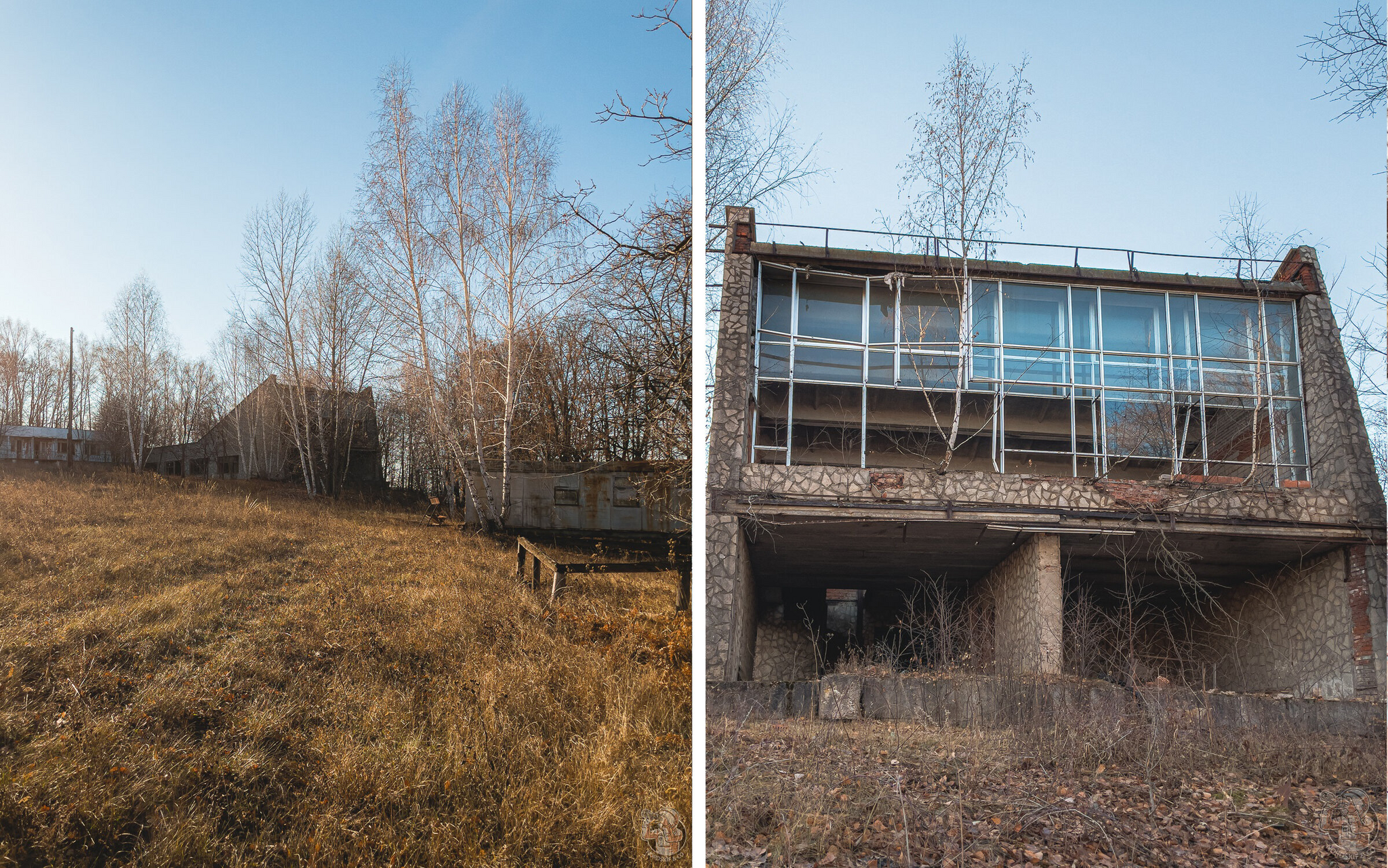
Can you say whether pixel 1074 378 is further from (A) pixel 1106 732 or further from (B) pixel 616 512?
(B) pixel 616 512

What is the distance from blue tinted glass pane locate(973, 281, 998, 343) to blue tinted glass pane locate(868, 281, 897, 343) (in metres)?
0.89

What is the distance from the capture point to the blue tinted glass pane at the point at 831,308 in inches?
317

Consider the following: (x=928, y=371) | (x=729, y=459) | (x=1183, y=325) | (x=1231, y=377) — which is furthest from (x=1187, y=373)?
(x=729, y=459)

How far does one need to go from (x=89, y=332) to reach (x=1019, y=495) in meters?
7.38

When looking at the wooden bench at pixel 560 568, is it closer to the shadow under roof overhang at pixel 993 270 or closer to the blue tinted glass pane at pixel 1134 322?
the shadow under roof overhang at pixel 993 270

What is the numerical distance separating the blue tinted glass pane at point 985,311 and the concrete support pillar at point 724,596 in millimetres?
3535

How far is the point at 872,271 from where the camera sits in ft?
26.4

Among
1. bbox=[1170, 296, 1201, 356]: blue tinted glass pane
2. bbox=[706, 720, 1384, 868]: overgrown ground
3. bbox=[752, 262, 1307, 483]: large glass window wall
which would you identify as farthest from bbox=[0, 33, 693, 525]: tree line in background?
bbox=[1170, 296, 1201, 356]: blue tinted glass pane

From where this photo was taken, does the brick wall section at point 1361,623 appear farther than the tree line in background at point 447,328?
Yes

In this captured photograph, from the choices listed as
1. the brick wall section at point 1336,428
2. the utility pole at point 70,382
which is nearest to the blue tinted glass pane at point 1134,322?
the brick wall section at point 1336,428

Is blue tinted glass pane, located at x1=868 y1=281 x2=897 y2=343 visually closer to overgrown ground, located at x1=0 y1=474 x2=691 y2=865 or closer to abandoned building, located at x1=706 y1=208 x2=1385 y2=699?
abandoned building, located at x1=706 y1=208 x2=1385 y2=699

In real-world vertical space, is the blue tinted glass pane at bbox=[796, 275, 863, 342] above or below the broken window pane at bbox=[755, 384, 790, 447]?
above

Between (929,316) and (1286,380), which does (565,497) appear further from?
(1286,380)

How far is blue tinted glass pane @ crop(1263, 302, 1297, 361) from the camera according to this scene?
7.82 meters
